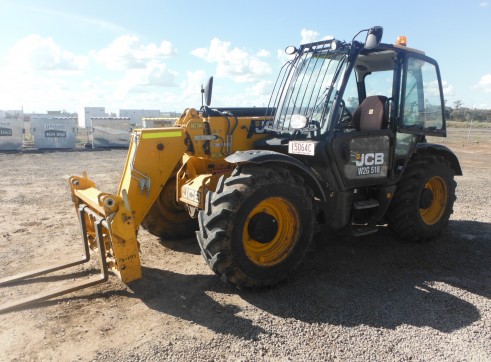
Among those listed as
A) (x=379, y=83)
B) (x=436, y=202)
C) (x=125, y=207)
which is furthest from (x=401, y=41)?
(x=125, y=207)

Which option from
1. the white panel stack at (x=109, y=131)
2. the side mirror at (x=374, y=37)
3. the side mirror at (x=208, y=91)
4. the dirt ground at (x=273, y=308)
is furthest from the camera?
the white panel stack at (x=109, y=131)

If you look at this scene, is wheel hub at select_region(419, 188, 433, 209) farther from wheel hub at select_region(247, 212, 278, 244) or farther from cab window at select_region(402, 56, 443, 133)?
wheel hub at select_region(247, 212, 278, 244)

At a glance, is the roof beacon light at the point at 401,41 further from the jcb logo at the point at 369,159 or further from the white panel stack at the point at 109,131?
the white panel stack at the point at 109,131

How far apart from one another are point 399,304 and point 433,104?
3.24 metres

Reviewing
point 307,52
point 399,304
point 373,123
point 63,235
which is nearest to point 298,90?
point 307,52

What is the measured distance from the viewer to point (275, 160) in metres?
4.22

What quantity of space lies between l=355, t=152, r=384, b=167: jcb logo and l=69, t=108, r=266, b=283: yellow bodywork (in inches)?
55.9

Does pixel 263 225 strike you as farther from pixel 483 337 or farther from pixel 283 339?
pixel 483 337

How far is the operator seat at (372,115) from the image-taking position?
529cm

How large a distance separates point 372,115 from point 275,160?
185 centimetres

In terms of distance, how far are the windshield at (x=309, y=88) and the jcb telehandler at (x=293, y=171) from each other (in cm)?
2

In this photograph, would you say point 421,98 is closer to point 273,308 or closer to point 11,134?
point 273,308

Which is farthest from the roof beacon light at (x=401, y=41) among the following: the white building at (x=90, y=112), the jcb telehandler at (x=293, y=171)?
the white building at (x=90, y=112)

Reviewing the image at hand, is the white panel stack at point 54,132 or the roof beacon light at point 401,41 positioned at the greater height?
the roof beacon light at point 401,41
